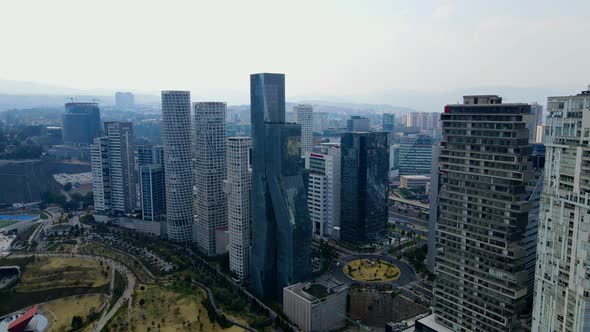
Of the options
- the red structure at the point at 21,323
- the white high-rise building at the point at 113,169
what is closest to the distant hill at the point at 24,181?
the white high-rise building at the point at 113,169

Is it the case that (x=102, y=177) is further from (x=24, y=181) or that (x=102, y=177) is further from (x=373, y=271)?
(x=373, y=271)

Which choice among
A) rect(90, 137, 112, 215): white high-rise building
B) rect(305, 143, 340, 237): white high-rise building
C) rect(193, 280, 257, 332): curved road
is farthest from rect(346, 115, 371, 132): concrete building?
rect(193, 280, 257, 332): curved road

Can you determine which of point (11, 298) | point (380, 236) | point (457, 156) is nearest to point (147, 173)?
point (11, 298)

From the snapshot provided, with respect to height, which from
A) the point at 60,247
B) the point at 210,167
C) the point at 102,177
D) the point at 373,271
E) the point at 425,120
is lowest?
the point at 373,271

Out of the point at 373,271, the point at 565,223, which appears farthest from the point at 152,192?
the point at 565,223

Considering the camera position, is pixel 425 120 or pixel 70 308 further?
pixel 425 120

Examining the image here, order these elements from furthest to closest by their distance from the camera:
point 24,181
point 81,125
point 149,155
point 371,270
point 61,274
→ point 81,125 < point 24,181 < point 149,155 < point 371,270 < point 61,274

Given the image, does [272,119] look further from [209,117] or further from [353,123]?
[353,123]
